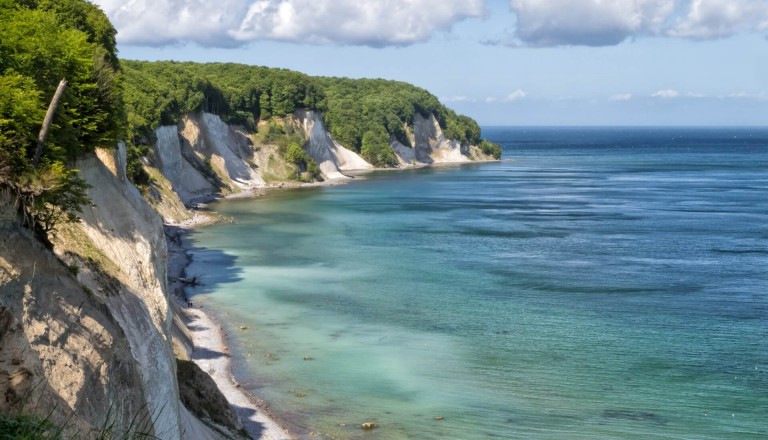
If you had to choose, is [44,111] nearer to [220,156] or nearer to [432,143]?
[220,156]

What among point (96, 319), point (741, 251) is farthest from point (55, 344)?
point (741, 251)

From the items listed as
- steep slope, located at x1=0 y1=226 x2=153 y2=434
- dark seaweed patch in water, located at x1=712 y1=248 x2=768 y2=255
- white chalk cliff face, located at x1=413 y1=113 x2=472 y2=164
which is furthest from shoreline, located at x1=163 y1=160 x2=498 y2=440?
white chalk cliff face, located at x1=413 y1=113 x2=472 y2=164

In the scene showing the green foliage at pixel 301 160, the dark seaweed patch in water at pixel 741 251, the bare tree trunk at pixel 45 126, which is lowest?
the dark seaweed patch in water at pixel 741 251

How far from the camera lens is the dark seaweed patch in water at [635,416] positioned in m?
33.6

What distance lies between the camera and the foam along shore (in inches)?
1272

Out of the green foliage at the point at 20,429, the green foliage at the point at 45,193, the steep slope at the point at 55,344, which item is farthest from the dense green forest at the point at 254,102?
the green foliage at the point at 20,429

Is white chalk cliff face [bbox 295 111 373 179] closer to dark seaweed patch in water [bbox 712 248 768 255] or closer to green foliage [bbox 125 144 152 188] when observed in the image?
green foliage [bbox 125 144 152 188]

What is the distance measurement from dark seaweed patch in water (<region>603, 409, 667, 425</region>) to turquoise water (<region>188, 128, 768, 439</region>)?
0.08 m

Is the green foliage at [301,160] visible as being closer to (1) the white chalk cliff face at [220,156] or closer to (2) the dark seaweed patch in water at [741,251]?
(1) the white chalk cliff face at [220,156]

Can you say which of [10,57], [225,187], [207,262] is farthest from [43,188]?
[225,187]

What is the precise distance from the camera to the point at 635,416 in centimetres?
3388

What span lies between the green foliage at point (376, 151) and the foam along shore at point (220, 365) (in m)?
114

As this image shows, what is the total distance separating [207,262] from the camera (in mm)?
64438

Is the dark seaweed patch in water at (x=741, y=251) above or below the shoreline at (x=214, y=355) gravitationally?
above
